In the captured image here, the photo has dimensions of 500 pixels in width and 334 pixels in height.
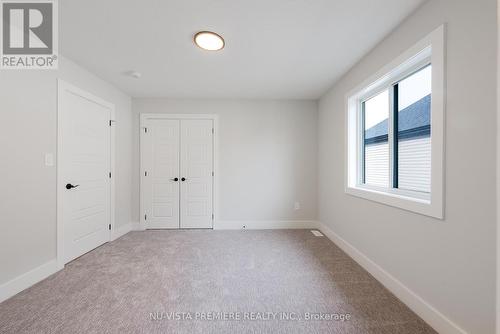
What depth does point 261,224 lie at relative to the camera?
152 inches

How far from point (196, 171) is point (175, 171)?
394mm

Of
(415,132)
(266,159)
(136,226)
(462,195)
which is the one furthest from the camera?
(266,159)

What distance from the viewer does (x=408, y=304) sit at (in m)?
1.70

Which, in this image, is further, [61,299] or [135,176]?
[135,176]

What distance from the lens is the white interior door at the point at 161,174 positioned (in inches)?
150

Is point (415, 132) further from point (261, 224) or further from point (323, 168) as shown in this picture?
point (261, 224)

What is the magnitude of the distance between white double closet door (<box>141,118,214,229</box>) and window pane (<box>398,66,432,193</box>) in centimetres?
290

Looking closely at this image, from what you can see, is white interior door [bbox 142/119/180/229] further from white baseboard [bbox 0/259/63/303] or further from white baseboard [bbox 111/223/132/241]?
white baseboard [bbox 0/259/63/303]

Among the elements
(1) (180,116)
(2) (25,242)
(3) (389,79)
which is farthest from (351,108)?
(2) (25,242)

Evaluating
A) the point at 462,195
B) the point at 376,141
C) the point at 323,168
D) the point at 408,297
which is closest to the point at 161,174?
the point at 323,168

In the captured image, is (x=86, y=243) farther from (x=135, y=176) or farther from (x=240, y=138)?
(x=240, y=138)

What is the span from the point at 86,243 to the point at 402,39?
4.31m

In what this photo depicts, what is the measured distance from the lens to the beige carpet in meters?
1.52

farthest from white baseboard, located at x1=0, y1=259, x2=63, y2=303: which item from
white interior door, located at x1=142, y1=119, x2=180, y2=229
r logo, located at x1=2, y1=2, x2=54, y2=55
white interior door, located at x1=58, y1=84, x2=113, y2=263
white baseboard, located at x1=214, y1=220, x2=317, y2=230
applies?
white baseboard, located at x1=214, y1=220, x2=317, y2=230
